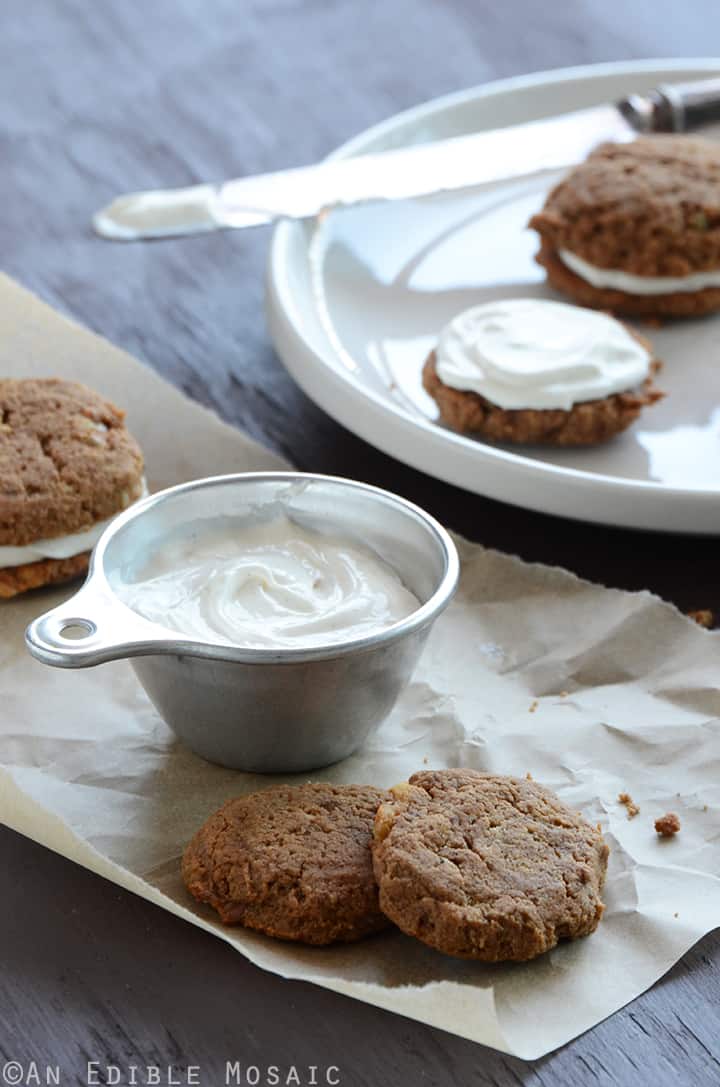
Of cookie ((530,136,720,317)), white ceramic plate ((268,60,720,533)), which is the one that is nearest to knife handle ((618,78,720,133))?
white ceramic plate ((268,60,720,533))

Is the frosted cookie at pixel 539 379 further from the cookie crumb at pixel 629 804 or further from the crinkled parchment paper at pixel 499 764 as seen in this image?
the cookie crumb at pixel 629 804

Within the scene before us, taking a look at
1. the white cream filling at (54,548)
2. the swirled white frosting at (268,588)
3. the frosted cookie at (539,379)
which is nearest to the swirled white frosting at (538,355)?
the frosted cookie at (539,379)

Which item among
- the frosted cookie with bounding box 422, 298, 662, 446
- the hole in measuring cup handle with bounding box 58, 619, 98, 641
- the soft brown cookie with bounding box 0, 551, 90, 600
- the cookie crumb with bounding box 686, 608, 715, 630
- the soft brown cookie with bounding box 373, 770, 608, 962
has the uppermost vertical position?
the hole in measuring cup handle with bounding box 58, 619, 98, 641

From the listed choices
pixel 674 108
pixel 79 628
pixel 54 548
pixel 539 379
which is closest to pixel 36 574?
pixel 54 548

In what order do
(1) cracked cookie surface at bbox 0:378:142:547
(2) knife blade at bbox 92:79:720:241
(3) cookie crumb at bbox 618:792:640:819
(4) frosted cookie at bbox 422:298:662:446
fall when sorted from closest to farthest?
(3) cookie crumb at bbox 618:792:640:819 < (1) cracked cookie surface at bbox 0:378:142:547 < (4) frosted cookie at bbox 422:298:662:446 < (2) knife blade at bbox 92:79:720:241

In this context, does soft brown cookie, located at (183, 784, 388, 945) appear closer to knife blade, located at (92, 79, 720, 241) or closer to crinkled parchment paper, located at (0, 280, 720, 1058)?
crinkled parchment paper, located at (0, 280, 720, 1058)

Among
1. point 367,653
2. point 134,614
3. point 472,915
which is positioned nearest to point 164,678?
point 134,614
